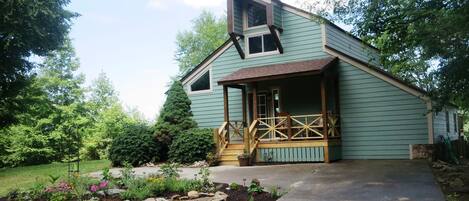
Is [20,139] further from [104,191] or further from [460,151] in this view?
[460,151]

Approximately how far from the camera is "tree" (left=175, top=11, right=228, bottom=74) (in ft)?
138

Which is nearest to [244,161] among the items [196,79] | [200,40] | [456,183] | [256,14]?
[196,79]

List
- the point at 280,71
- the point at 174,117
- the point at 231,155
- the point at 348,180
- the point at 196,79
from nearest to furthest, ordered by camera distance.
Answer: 1. the point at 348,180
2. the point at 280,71
3. the point at 231,155
4. the point at 174,117
5. the point at 196,79

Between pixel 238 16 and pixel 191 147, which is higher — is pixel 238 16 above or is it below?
above

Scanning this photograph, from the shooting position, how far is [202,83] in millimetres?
19312

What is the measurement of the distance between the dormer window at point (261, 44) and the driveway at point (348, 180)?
18.1ft

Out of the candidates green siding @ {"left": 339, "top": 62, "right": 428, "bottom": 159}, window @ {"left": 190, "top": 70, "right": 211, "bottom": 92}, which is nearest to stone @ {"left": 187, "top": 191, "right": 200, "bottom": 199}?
green siding @ {"left": 339, "top": 62, "right": 428, "bottom": 159}

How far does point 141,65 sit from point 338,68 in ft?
122

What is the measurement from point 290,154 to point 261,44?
5.14 m

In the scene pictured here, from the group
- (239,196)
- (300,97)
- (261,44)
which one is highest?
(261,44)

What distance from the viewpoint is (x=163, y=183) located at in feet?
31.8

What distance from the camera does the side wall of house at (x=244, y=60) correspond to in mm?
17016

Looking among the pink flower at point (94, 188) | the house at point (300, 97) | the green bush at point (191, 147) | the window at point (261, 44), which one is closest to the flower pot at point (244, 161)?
the house at point (300, 97)

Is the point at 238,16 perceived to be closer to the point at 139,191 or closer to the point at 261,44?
the point at 261,44
